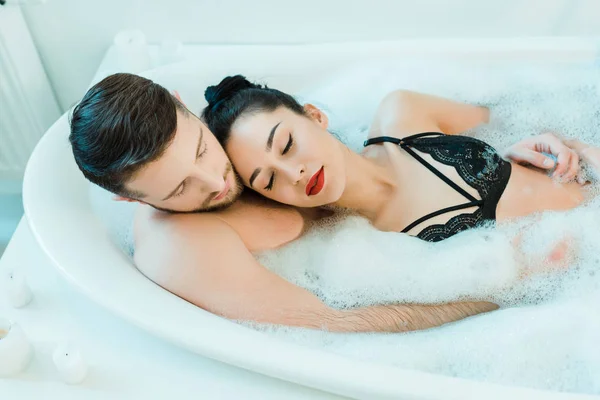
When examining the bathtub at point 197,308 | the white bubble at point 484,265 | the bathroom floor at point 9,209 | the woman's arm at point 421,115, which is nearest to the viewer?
the bathtub at point 197,308

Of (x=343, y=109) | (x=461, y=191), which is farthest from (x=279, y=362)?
(x=343, y=109)

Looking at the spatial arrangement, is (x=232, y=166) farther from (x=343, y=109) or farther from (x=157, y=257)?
(x=343, y=109)

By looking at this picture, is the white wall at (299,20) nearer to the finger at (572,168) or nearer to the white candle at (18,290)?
the finger at (572,168)

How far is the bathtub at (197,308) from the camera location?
888 mm

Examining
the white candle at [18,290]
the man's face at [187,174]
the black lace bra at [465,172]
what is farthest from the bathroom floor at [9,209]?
the black lace bra at [465,172]

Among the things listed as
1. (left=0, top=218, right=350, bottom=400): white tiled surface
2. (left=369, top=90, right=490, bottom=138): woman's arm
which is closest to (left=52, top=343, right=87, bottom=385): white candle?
(left=0, top=218, right=350, bottom=400): white tiled surface

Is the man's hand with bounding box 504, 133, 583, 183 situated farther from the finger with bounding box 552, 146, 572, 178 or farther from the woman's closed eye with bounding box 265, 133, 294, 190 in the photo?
the woman's closed eye with bounding box 265, 133, 294, 190

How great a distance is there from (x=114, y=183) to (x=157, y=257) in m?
0.18

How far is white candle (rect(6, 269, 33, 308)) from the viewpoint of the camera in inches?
42.0

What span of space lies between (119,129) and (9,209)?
124cm

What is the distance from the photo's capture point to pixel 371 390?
2.89ft

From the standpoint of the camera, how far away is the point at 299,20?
168 cm

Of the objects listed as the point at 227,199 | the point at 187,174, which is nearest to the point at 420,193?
the point at 227,199

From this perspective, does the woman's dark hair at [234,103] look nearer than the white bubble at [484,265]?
No
